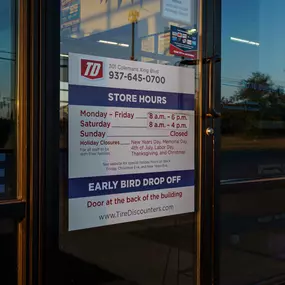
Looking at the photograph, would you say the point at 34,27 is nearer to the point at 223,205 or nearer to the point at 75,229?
the point at 75,229

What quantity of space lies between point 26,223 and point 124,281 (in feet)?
2.31

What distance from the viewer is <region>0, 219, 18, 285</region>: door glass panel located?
6.65ft

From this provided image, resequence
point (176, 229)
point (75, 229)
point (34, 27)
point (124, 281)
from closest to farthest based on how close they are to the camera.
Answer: point (34, 27) → point (75, 229) → point (124, 281) → point (176, 229)

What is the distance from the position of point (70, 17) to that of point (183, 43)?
75cm

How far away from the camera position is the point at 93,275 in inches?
92.1

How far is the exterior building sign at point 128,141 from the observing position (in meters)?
2.23

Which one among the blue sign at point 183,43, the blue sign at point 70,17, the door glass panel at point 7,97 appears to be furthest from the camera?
the blue sign at point 183,43

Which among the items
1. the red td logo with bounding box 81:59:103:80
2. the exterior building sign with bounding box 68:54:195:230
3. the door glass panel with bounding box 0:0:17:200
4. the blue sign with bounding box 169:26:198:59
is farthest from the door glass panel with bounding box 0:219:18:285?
the blue sign with bounding box 169:26:198:59

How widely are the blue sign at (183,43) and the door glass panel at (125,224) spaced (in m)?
0.03

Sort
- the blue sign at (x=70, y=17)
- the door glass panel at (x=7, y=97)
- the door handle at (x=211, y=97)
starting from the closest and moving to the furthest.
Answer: the door glass panel at (x=7, y=97) < the blue sign at (x=70, y=17) < the door handle at (x=211, y=97)

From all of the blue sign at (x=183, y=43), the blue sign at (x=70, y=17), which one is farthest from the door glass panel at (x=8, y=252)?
the blue sign at (x=183, y=43)

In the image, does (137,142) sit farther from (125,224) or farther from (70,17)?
(70,17)

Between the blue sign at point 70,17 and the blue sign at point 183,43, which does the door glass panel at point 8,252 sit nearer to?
the blue sign at point 70,17

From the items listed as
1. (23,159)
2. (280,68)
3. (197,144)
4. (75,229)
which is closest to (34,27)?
(23,159)
